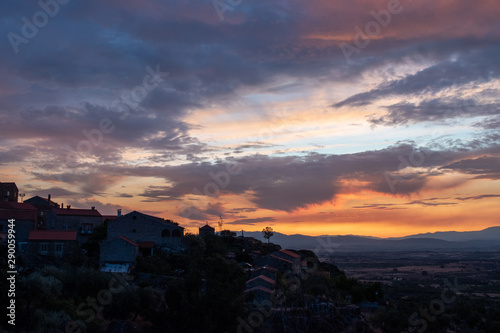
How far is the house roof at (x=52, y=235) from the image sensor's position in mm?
49547

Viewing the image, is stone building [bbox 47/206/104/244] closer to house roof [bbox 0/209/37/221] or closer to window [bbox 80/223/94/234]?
window [bbox 80/223/94/234]

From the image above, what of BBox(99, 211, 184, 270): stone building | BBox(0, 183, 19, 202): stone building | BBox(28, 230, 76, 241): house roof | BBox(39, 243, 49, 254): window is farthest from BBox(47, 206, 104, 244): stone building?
BBox(0, 183, 19, 202): stone building

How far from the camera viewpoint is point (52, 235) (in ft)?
166

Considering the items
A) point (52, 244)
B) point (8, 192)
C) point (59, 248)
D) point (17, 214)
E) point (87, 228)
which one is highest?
point (8, 192)

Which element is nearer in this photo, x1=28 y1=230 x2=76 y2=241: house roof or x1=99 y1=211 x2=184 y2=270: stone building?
x1=28 y1=230 x2=76 y2=241: house roof

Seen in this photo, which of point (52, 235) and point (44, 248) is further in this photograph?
point (52, 235)

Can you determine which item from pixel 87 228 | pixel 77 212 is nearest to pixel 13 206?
pixel 77 212

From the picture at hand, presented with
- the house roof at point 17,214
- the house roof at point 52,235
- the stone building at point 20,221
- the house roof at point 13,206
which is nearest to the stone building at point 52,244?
the house roof at point 52,235

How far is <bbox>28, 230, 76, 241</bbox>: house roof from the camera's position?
49547 millimetres

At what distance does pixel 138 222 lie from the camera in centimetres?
5291

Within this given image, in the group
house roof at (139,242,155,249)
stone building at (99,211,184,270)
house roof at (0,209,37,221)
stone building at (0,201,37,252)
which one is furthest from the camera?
house roof at (0,209,37,221)

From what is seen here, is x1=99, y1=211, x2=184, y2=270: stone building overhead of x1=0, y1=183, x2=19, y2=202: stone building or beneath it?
beneath

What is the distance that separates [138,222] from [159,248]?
3579 mm

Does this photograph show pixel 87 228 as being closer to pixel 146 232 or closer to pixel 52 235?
pixel 52 235
